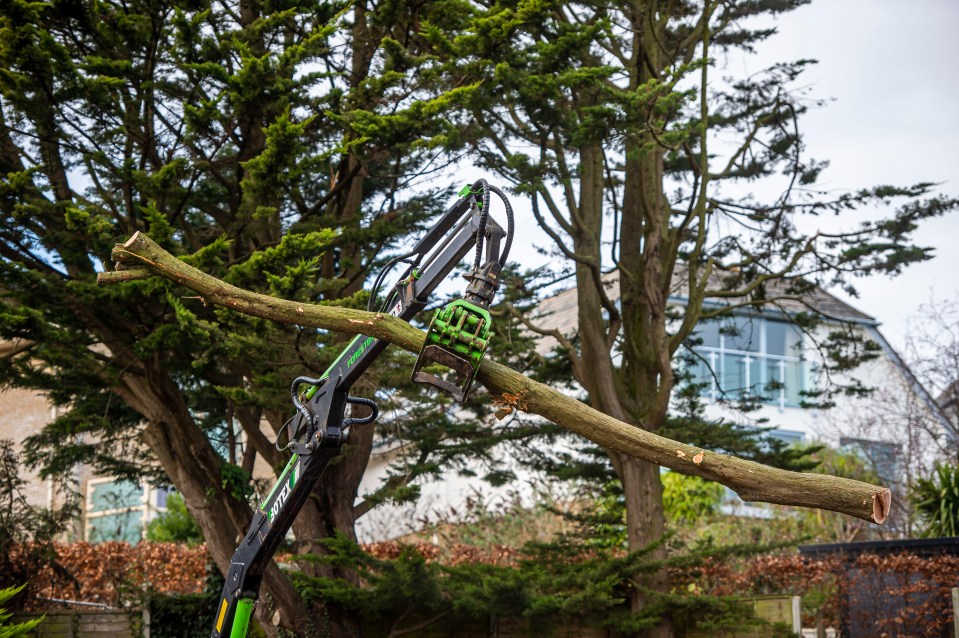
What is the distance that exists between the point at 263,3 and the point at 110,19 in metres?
1.52

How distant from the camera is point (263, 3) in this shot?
10.6m

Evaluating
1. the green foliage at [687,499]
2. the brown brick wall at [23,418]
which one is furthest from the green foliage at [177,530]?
the green foliage at [687,499]

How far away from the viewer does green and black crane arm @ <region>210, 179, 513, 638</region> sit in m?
4.68

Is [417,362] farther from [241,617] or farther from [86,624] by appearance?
[86,624]

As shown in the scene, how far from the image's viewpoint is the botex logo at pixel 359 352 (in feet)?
19.0

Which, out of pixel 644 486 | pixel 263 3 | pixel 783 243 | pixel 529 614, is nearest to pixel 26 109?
pixel 263 3

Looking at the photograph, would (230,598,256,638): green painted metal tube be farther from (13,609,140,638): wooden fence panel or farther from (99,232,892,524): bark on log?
(13,609,140,638): wooden fence panel

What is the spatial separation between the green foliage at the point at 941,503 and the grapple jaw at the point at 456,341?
1243 cm

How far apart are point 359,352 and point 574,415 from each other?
154cm

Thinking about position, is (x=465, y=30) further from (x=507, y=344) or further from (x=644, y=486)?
(x=644, y=486)

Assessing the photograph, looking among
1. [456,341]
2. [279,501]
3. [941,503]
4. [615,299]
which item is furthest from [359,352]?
[615,299]

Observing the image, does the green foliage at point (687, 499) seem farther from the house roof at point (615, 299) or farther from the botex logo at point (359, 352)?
the botex logo at point (359, 352)

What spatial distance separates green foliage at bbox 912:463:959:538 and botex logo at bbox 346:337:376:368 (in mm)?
11824

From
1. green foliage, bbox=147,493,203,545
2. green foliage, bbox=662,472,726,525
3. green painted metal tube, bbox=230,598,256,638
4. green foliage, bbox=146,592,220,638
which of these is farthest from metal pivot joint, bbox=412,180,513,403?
green foliage, bbox=147,493,203,545
